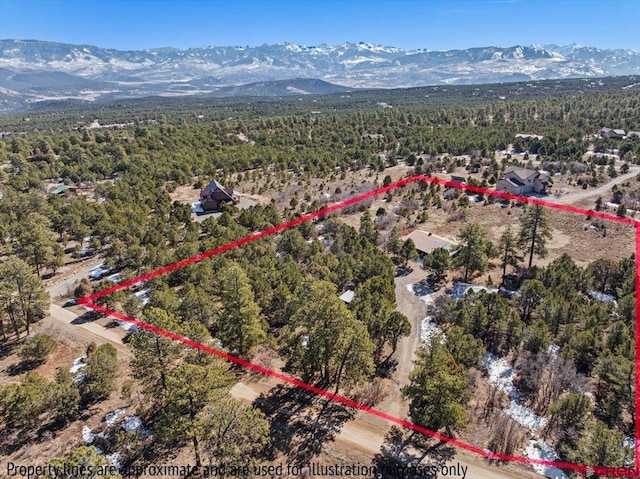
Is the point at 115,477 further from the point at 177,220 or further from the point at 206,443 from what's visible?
the point at 177,220

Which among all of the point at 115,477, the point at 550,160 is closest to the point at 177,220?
the point at 115,477

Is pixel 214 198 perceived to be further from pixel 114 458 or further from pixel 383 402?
pixel 383 402

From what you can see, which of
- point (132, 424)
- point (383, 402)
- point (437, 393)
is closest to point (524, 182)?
point (383, 402)

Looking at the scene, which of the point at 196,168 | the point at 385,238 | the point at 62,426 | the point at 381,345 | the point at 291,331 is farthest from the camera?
the point at 196,168

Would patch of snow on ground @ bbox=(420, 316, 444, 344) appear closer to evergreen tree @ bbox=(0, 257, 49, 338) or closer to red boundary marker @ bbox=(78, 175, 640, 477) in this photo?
red boundary marker @ bbox=(78, 175, 640, 477)

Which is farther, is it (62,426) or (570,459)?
(62,426)

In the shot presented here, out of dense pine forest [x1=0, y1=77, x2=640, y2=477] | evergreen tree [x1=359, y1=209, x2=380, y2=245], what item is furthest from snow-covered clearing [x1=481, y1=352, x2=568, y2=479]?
evergreen tree [x1=359, y1=209, x2=380, y2=245]
